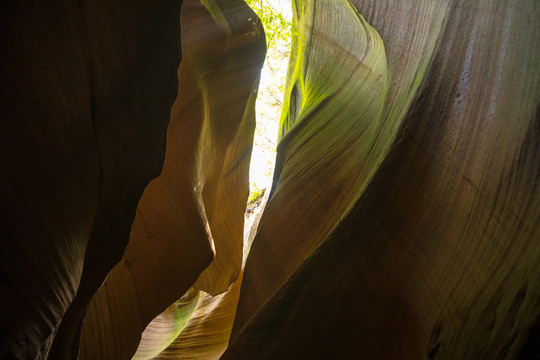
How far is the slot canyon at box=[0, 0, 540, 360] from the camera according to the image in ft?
3.29

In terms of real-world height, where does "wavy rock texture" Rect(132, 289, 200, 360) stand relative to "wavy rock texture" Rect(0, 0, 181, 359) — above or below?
below

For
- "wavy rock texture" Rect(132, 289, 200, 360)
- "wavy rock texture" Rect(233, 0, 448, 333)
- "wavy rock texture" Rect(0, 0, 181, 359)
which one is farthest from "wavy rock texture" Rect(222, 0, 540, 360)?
"wavy rock texture" Rect(132, 289, 200, 360)

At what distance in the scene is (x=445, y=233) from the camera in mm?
1415

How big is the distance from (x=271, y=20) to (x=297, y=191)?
3.07m

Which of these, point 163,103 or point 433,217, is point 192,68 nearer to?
point 163,103

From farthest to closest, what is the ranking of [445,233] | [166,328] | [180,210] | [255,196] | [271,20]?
[255,196] < [271,20] < [166,328] < [180,210] < [445,233]

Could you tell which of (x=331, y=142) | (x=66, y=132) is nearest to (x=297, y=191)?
(x=331, y=142)

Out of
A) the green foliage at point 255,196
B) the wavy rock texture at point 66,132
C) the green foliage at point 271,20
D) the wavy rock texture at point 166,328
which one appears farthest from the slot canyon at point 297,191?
the green foliage at point 255,196

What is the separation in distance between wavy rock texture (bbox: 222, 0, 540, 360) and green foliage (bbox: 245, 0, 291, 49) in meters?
3.21

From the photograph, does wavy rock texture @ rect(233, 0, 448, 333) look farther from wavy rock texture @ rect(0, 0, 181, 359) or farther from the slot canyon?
wavy rock texture @ rect(0, 0, 181, 359)

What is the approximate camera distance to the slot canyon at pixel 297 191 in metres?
1.00

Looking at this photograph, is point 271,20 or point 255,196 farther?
point 255,196

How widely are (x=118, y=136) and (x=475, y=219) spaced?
4.01ft

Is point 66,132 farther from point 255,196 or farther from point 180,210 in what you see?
point 255,196
